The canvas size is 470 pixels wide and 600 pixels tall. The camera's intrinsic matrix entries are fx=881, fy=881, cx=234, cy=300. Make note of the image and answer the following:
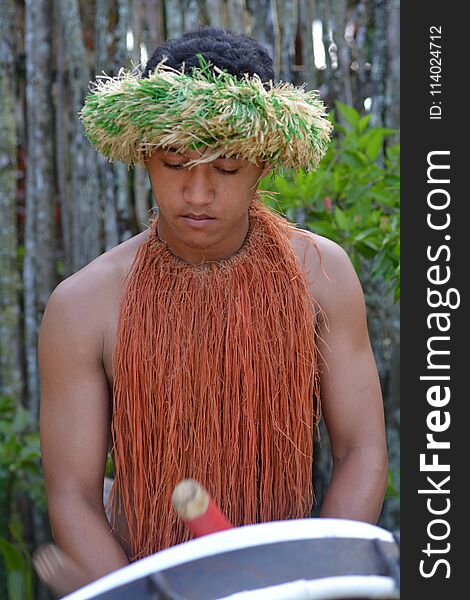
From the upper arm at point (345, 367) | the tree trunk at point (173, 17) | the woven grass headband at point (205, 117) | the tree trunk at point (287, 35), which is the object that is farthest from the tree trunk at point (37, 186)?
the upper arm at point (345, 367)

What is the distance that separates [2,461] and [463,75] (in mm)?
1840

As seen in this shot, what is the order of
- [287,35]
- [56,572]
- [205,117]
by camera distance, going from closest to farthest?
[56,572] → [205,117] → [287,35]

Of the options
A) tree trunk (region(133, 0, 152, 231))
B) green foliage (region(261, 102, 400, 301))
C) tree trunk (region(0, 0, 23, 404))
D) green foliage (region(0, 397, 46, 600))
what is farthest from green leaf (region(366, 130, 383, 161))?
green foliage (region(0, 397, 46, 600))

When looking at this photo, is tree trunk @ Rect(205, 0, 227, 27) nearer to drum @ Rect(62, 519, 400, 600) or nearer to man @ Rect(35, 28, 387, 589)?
man @ Rect(35, 28, 387, 589)

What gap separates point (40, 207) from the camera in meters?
3.05

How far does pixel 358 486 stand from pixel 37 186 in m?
1.73

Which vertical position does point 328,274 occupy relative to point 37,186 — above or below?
below

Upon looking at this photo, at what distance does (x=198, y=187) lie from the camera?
1642 millimetres

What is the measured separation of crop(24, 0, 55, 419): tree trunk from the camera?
9.87 feet

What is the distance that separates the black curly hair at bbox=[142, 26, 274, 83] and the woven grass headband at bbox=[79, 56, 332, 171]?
3cm

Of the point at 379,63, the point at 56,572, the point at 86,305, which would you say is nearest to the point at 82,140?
the point at 379,63

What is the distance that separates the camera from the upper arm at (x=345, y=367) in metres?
1.86

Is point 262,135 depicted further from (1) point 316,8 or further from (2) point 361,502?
(1) point 316,8

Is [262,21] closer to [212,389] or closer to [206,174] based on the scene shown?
[206,174]
